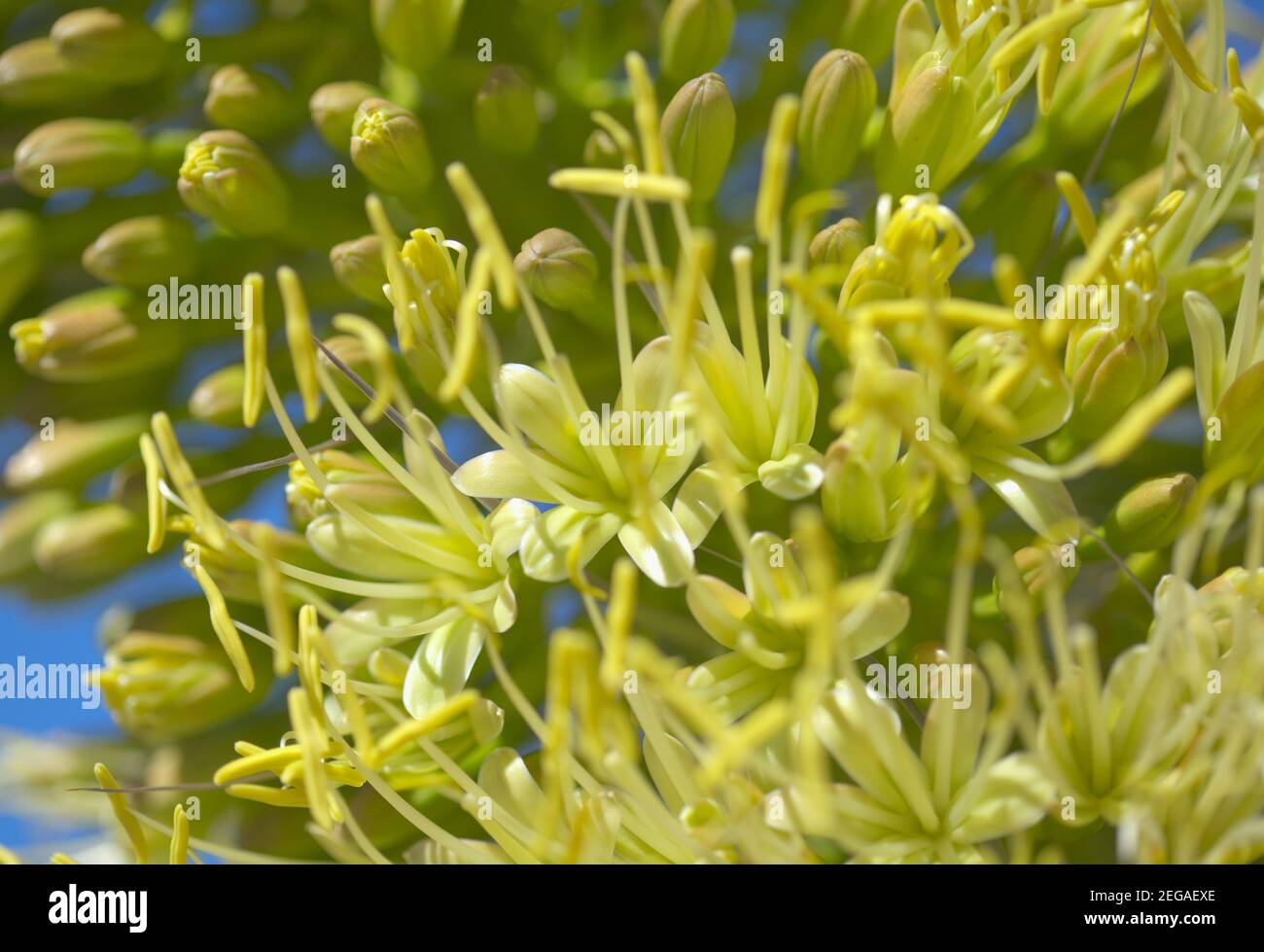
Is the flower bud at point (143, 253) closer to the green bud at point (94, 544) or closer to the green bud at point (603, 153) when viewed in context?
the green bud at point (94, 544)

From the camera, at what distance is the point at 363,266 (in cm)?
92

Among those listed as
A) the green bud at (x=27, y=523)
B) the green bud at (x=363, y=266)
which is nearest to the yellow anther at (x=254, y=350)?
the green bud at (x=363, y=266)

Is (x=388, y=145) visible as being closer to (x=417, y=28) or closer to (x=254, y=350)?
(x=417, y=28)

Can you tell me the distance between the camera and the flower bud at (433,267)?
0.85 meters

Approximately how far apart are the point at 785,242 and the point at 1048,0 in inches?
10.3

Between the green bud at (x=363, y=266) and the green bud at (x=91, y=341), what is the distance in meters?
0.19

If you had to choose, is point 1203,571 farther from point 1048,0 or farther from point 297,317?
point 297,317

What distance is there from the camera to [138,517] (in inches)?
39.9

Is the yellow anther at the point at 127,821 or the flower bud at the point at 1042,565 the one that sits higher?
the flower bud at the point at 1042,565

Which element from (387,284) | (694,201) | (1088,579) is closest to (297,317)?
(387,284)

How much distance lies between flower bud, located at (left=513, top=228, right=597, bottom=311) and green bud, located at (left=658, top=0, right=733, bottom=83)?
17 centimetres

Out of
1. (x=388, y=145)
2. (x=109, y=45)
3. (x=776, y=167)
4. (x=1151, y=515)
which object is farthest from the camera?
(x=109, y=45)

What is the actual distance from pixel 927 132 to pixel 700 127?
15 cm

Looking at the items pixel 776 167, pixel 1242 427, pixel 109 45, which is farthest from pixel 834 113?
pixel 109 45
